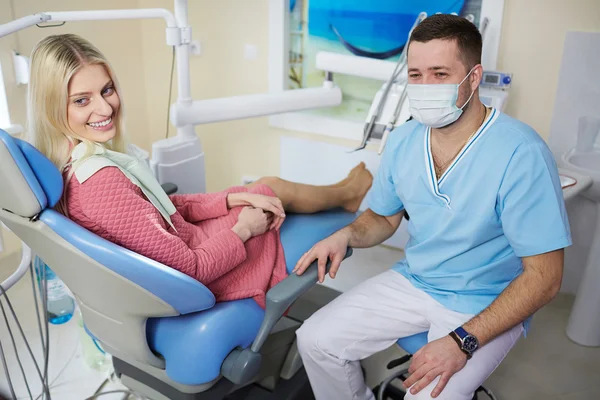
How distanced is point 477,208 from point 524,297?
23cm

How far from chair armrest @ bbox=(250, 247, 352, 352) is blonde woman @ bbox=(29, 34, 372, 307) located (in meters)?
0.10

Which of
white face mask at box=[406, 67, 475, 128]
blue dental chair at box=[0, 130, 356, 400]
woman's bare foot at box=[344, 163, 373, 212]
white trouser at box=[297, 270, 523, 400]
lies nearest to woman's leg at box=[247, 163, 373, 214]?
woman's bare foot at box=[344, 163, 373, 212]

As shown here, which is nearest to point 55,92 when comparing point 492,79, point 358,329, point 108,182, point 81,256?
point 108,182

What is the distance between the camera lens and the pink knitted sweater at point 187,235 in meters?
1.20

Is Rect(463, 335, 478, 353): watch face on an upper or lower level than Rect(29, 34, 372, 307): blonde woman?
lower

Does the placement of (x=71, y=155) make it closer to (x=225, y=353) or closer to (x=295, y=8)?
(x=225, y=353)

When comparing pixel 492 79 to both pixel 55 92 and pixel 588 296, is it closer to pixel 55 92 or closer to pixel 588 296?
pixel 588 296

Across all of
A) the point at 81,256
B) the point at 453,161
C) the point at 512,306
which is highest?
the point at 453,161

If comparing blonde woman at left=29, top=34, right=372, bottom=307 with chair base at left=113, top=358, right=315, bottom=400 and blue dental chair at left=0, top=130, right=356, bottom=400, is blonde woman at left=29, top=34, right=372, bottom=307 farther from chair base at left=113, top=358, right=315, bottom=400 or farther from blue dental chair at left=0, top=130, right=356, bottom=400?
chair base at left=113, top=358, right=315, bottom=400

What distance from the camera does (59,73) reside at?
47.8 inches

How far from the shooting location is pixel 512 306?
1.31 metres

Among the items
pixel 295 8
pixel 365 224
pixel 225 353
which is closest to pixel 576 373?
pixel 365 224

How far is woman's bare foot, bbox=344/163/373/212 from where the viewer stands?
194 cm

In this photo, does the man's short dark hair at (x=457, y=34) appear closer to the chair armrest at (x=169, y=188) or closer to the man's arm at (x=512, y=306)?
the man's arm at (x=512, y=306)
